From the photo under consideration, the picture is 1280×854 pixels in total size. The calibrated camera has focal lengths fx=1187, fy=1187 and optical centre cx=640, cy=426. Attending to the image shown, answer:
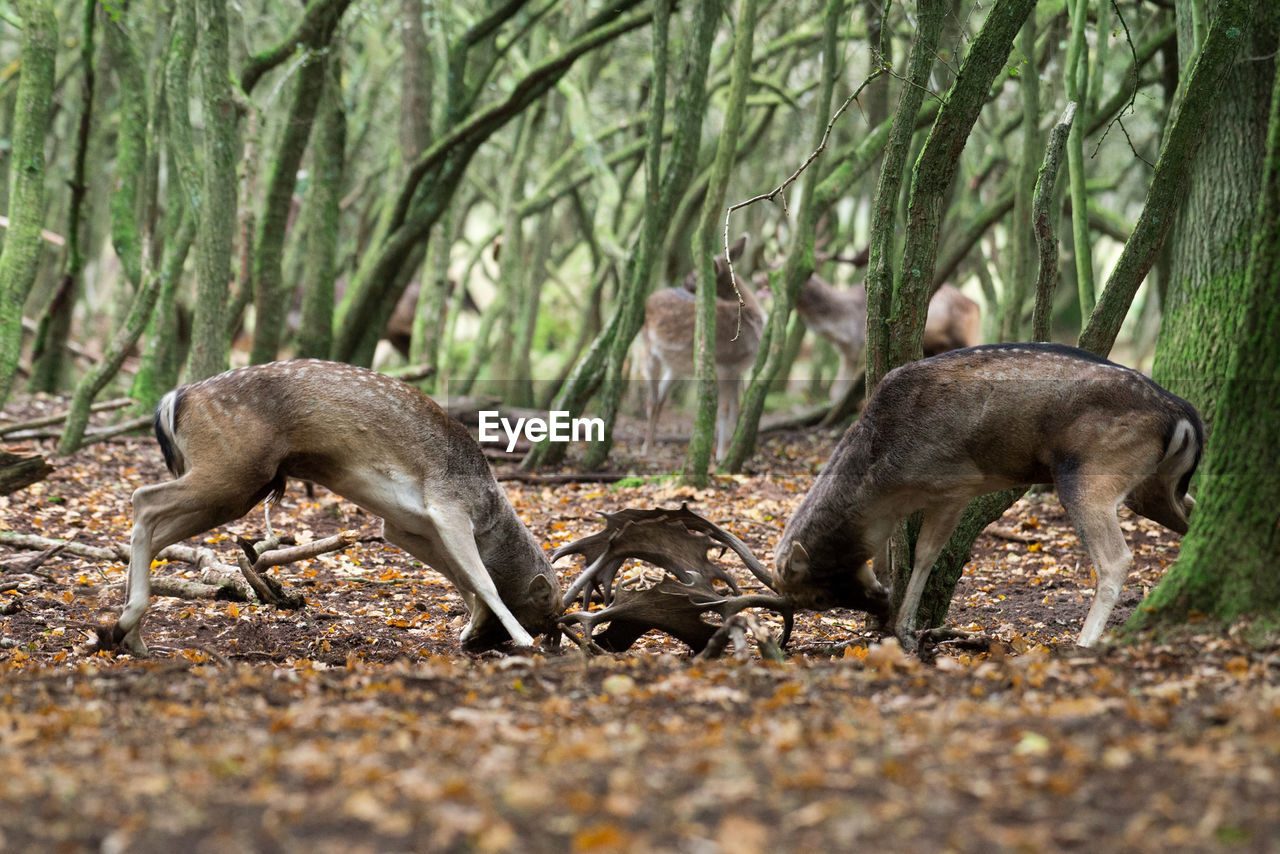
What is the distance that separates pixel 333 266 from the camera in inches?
493

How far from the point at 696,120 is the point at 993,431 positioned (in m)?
6.29

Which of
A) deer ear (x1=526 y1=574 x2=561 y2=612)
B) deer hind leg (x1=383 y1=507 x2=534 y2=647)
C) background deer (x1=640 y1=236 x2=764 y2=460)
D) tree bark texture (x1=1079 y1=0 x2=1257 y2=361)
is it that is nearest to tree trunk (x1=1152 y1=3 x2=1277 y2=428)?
tree bark texture (x1=1079 y1=0 x2=1257 y2=361)

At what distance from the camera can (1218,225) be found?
8.62m

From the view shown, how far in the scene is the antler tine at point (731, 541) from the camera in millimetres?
6461

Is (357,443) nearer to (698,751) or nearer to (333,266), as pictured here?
(698,751)

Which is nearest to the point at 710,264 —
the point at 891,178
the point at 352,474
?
the point at 891,178

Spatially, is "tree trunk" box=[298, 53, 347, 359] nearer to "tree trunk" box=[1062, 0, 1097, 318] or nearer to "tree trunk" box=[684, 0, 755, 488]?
"tree trunk" box=[684, 0, 755, 488]

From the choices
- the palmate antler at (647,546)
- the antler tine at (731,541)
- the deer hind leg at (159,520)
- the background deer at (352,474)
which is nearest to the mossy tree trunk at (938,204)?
the antler tine at (731,541)

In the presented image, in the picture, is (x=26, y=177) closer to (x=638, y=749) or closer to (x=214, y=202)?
(x=214, y=202)

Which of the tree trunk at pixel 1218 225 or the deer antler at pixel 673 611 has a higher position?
the tree trunk at pixel 1218 225

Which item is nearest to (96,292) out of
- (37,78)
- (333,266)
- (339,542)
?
(333,266)

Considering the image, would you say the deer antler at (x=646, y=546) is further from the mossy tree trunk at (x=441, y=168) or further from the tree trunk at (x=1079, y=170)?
the mossy tree trunk at (x=441, y=168)

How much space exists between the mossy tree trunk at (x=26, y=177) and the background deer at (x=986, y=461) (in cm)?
653

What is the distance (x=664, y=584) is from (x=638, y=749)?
8.97 ft
